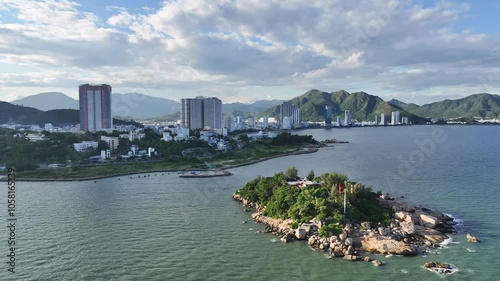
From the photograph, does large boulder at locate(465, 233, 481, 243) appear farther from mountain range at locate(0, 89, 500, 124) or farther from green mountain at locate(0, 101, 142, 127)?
mountain range at locate(0, 89, 500, 124)

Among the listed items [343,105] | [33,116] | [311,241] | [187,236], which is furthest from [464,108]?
[187,236]

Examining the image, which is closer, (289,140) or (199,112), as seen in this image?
(289,140)

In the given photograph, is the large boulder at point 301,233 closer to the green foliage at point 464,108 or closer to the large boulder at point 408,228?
the large boulder at point 408,228

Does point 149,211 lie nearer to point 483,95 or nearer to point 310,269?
point 310,269

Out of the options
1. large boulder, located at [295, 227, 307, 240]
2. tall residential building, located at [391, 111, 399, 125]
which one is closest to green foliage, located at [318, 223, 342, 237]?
large boulder, located at [295, 227, 307, 240]

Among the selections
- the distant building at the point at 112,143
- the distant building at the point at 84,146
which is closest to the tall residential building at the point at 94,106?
the distant building at the point at 112,143

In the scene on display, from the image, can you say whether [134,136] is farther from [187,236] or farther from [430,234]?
[430,234]
